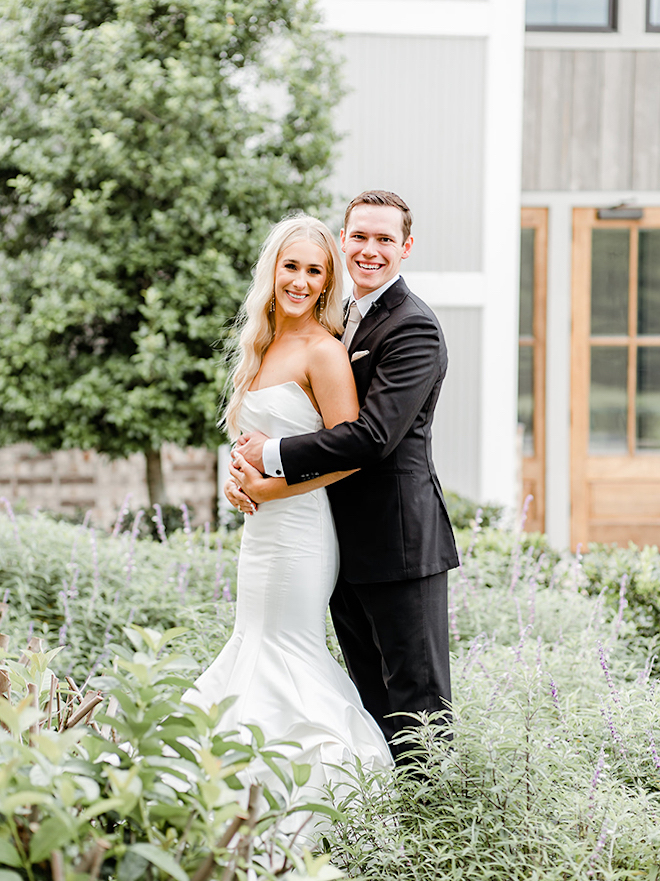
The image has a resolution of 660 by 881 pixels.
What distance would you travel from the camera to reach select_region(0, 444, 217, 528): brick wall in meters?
6.96

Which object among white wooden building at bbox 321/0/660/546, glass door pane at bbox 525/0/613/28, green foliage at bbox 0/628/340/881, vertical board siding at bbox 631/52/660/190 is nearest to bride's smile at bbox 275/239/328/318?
green foliage at bbox 0/628/340/881

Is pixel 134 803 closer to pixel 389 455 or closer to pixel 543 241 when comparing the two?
pixel 389 455

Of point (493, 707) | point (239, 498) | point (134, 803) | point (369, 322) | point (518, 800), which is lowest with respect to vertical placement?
point (518, 800)

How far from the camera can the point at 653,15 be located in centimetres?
730

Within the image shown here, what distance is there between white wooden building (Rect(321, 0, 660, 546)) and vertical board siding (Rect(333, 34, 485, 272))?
0.01 metres

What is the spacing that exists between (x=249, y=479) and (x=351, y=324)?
611 millimetres

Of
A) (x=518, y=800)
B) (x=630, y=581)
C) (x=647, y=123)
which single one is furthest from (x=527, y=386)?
(x=518, y=800)

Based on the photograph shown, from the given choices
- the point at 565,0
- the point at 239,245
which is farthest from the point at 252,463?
the point at 565,0

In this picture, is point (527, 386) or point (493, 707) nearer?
point (493, 707)


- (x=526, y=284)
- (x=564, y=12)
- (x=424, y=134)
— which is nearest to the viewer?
(x=424, y=134)

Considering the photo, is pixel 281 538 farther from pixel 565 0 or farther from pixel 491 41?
pixel 565 0

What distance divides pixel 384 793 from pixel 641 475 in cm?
590

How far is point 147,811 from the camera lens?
4.20ft

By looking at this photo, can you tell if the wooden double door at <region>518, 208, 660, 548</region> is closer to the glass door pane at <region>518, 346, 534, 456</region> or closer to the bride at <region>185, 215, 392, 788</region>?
the glass door pane at <region>518, 346, 534, 456</region>
